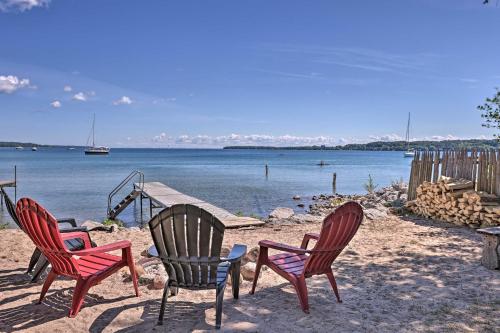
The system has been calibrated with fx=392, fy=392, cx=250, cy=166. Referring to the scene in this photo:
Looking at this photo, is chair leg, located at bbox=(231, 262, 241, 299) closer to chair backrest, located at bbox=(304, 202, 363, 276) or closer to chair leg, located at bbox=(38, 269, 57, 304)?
chair backrest, located at bbox=(304, 202, 363, 276)

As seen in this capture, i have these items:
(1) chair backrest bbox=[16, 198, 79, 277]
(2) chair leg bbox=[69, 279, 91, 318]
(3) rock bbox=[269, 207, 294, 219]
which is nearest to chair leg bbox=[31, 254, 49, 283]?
(1) chair backrest bbox=[16, 198, 79, 277]

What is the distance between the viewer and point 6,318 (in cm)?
356

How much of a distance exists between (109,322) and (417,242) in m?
5.39

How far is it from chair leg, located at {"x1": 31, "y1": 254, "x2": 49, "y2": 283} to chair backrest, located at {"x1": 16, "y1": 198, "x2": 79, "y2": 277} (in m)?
0.75

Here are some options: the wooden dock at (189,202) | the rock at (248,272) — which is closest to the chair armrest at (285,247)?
the rock at (248,272)

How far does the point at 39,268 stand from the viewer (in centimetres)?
448

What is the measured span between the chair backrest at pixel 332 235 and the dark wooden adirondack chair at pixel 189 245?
925 millimetres

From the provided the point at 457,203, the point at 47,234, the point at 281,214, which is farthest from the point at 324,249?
the point at 281,214

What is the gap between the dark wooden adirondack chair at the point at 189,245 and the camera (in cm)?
337

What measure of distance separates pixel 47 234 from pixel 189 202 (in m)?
10.2

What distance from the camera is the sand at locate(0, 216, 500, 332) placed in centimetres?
344

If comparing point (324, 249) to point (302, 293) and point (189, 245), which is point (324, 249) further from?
point (189, 245)

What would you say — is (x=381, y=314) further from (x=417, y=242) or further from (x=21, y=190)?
(x=21, y=190)

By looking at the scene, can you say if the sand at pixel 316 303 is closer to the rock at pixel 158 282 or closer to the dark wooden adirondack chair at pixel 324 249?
the rock at pixel 158 282
